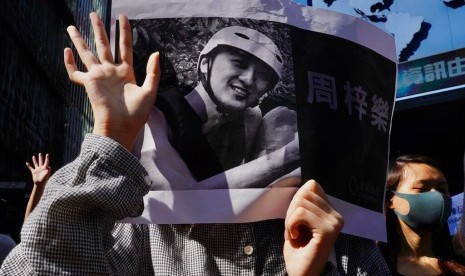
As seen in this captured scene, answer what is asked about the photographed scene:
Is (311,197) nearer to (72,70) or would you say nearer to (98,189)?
(98,189)

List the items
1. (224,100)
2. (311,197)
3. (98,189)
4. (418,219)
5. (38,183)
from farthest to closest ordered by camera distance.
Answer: (38,183) → (418,219) → (224,100) → (311,197) → (98,189)

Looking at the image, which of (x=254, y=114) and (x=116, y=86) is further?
(x=254, y=114)

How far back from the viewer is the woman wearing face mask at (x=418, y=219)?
2.35 m

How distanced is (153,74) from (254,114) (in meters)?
0.22

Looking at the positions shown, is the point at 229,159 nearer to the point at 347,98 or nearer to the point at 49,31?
the point at 347,98

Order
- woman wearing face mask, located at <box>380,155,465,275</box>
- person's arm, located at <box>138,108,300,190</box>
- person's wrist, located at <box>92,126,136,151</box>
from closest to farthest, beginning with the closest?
person's wrist, located at <box>92,126,136,151</box>
person's arm, located at <box>138,108,300,190</box>
woman wearing face mask, located at <box>380,155,465,275</box>

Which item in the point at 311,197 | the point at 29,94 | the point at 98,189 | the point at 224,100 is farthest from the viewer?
the point at 29,94

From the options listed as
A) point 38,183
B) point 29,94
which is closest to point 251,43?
point 38,183

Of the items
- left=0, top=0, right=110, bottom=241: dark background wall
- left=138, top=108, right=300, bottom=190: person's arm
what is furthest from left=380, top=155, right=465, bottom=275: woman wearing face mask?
left=0, top=0, right=110, bottom=241: dark background wall

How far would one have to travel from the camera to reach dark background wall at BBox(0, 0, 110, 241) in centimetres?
1184

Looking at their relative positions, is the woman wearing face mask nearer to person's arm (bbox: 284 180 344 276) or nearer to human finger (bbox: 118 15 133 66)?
person's arm (bbox: 284 180 344 276)

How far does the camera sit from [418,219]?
95.0 inches

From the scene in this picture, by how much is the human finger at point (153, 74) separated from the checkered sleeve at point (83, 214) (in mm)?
145

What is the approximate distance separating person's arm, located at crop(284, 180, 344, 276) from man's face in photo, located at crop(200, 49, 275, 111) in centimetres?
23
